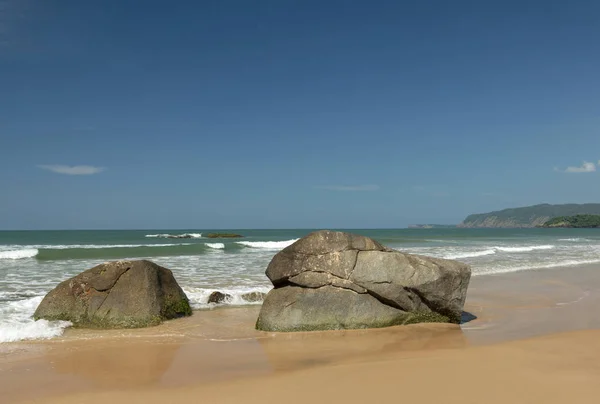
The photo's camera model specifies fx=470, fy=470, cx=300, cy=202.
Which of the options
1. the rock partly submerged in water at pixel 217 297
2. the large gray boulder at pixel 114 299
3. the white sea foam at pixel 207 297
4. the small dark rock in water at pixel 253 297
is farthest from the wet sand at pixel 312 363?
the small dark rock in water at pixel 253 297

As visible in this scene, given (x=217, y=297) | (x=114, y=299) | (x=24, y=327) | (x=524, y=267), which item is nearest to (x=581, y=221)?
(x=524, y=267)

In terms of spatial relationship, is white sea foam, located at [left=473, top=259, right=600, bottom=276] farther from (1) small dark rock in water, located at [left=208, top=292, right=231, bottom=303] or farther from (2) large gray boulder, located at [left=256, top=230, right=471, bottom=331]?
(1) small dark rock in water, located at [left=208, top=292, right=231, bottom=303]

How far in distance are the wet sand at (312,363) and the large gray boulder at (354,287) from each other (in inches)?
12.4

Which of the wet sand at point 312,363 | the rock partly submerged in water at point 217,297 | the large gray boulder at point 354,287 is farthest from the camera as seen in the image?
the rock partly submerged in water at point 217,297

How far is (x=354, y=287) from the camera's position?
8.77m

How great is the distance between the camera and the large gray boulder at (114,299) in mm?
Answer: 8883

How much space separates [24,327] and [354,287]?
229 inches

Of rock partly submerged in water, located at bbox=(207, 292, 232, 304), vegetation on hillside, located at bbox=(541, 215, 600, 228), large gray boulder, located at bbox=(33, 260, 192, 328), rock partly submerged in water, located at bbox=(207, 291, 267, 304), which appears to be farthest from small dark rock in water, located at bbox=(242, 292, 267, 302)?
vegetation on hillside, located at bbox=(541, 215, 600, 228)

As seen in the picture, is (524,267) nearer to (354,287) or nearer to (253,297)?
(253,297)

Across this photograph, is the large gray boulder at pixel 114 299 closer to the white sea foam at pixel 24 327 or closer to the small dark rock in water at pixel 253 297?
the white sea foam at pixel 24 327

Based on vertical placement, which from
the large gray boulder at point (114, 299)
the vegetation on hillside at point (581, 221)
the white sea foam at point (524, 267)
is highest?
the vegetation on hillside at point (581, 221)

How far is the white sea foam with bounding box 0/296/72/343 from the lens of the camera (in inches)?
309

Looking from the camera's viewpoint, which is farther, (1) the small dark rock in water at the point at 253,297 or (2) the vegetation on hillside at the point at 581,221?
(2) the vegetation on hillside at the point at 581,221

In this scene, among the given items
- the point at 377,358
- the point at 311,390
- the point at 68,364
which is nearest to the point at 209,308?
the point at 68,364
